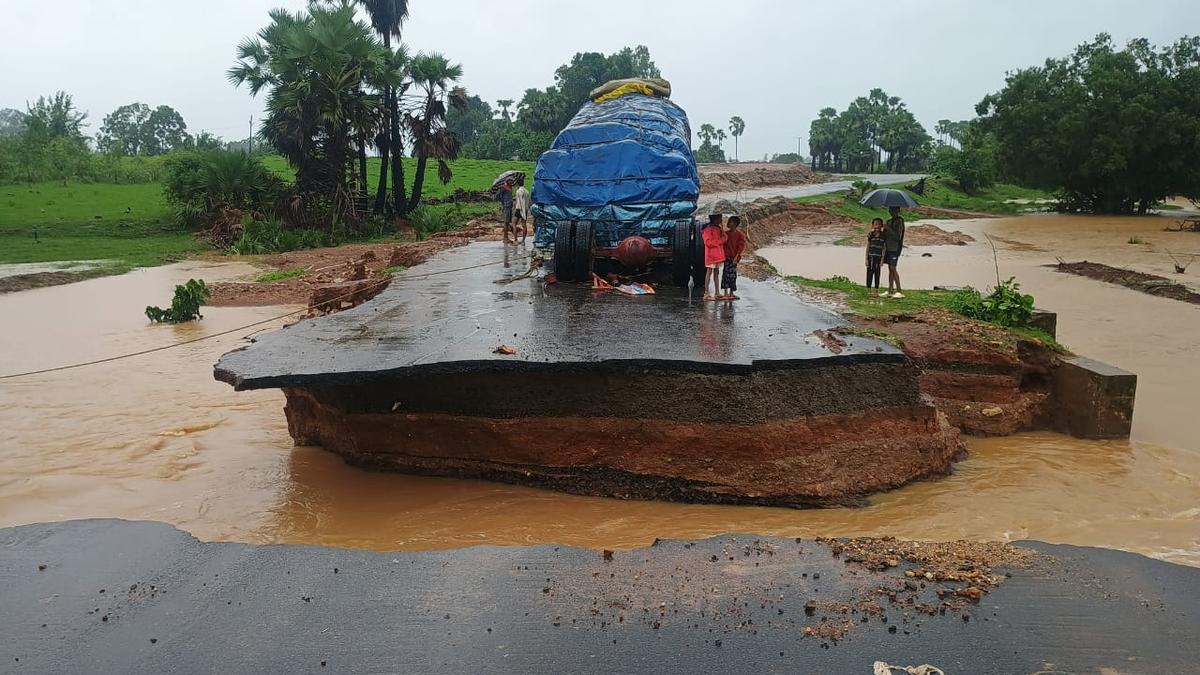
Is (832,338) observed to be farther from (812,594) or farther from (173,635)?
(173,635)

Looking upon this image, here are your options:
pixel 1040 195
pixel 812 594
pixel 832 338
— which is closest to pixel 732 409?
pixel 832 338

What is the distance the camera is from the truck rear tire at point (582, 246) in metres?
10.1

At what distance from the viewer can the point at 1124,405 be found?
7172 mm

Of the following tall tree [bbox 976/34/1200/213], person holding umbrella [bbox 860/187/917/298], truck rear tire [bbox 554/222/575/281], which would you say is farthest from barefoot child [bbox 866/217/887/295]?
tall tree [bbox 976/34/1200/213]

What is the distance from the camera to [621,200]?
10.2m

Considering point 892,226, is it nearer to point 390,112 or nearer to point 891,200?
point 891,200

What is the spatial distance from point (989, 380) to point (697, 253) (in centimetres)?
374

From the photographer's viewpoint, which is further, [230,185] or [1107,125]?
[1107,125]

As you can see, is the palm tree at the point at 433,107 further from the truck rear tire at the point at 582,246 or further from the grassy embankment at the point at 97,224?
the truck rear tire at the point at 582,246

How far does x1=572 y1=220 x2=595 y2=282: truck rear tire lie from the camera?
1014cm

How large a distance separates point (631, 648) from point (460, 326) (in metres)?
4.12

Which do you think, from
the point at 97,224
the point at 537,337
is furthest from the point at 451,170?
the point at 537,337

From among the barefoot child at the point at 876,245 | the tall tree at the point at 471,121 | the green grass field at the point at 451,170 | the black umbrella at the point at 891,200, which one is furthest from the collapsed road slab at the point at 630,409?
the tall tree at the point at 471,121

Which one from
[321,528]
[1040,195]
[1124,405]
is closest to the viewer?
[321,528]
